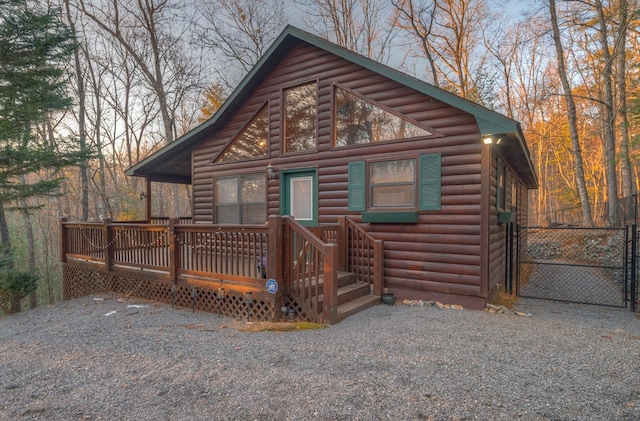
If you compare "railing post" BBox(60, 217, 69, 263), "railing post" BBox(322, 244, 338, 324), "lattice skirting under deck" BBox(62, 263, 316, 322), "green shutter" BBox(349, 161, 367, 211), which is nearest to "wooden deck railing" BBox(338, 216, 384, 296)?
"green shutter" BBox(349, 161, 367, 211)

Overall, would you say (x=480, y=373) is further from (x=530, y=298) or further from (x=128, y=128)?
(x=128, y=128)

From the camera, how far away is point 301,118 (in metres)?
7.09

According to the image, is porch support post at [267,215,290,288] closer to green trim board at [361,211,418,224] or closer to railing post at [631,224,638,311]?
green trim board at [361,211,418,224]

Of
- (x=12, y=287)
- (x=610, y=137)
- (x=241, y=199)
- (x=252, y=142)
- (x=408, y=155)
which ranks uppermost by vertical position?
(x=610, y=137)

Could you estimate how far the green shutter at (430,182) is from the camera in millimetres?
5520

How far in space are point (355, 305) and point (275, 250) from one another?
163 centimetres

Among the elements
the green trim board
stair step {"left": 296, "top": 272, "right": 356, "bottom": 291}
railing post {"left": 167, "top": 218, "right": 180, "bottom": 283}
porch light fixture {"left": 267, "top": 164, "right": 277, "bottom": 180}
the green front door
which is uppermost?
porch light fixture {"left": 267, "top": 164, "right": 277, "bottom": 180}

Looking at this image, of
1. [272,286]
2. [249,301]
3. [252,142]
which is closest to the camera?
[272,286]

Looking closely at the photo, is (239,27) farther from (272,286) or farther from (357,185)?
(272,286)

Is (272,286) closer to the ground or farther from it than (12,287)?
farther from it

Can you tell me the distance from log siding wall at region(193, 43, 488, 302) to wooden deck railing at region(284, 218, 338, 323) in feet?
6.29

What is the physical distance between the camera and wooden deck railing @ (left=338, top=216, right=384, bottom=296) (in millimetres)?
5844

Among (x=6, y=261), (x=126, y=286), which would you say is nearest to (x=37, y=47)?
(x=6, y=261)

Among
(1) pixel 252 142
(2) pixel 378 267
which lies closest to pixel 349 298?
(2) pixel 378 267
